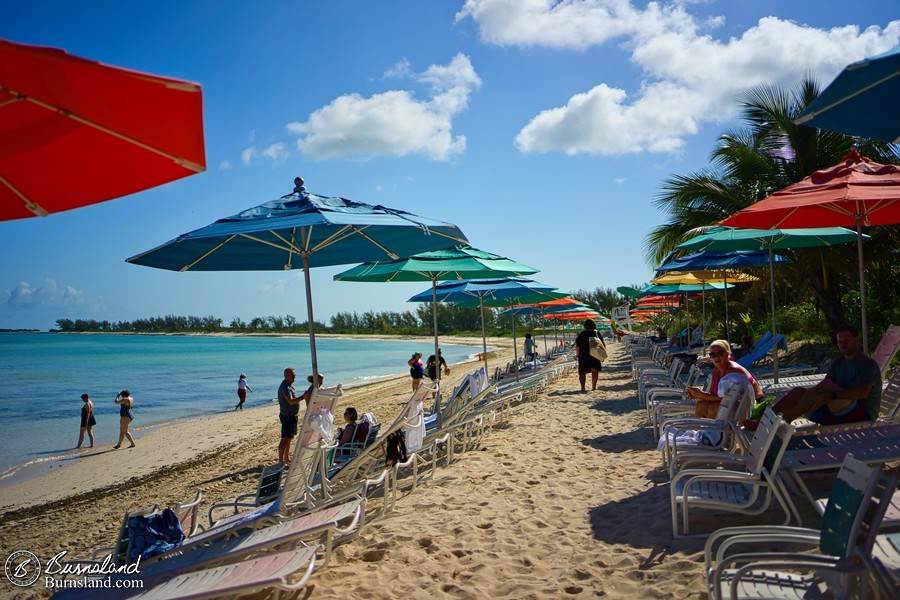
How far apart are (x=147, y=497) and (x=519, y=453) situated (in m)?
5.89

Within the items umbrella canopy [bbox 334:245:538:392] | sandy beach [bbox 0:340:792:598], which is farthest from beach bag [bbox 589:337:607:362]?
umbrella canopy [bbox 334:245:538:392]

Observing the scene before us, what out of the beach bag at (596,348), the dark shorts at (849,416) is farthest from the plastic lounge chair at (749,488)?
the beach bag at (596,348)

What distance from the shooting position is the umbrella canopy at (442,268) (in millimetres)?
8258

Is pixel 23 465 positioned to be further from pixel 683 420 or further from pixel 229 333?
pixel 229 333

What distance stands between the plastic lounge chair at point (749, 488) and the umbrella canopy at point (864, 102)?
1606mm

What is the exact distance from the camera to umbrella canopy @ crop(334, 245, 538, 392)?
826 cm

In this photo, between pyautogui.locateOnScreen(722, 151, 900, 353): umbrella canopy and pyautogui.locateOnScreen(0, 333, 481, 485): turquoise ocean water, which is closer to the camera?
pyautogui.locateOnScreen(722, 151, 900, 353): umbrella canopy

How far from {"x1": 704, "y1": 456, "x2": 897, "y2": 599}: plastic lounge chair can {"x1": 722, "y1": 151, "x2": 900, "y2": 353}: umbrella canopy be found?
291 cm

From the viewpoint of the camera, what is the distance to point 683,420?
17.3 ft

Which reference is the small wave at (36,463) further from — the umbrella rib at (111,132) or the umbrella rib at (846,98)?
the umbrella rib at (846,98)

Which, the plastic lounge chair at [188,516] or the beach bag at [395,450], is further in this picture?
the beach bag at [395,450]

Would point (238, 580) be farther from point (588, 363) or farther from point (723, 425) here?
point (588, 363)

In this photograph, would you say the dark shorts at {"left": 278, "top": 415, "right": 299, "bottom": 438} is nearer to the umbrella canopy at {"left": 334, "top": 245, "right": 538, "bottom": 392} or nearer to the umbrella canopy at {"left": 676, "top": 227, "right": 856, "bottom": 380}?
the umbrella canopy at {"left": 334, "top": 245, "right": 538, "bottom": 392}

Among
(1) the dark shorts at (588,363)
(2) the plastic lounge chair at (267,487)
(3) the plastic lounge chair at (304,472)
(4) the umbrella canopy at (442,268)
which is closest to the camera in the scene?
(3) the plastic lounge chair at (304,472)
